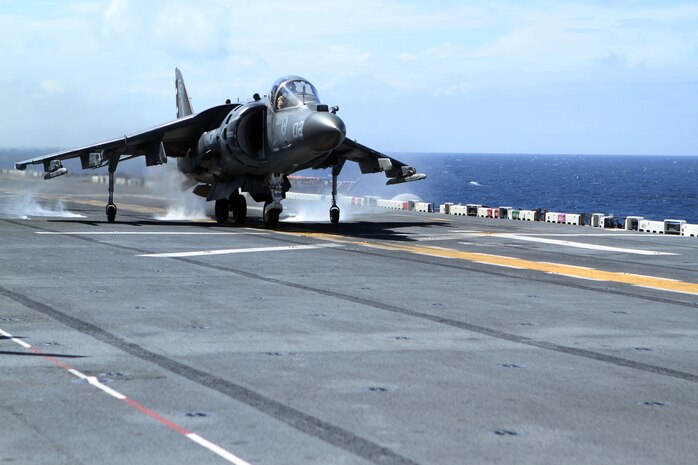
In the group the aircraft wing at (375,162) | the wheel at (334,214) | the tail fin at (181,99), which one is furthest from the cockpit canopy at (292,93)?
the tail fin at (181,99)

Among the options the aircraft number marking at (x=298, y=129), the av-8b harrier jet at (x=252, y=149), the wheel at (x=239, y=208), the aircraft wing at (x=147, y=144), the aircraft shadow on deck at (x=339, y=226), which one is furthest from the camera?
the wheel at (x=239, y=208)

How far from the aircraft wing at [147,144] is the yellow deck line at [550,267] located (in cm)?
884

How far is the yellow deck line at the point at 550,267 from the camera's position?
2225 centimetres

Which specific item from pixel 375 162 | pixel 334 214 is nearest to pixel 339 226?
pixel 334 214

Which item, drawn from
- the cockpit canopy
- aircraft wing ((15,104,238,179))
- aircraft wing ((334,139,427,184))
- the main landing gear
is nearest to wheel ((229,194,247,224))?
the main landing gear

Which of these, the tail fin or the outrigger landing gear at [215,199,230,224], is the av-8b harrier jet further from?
the tail fin

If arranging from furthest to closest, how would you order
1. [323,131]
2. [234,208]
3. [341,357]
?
[234,208] → [323,131] → [341,357]

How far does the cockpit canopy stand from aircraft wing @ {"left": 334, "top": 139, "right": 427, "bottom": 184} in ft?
20.6

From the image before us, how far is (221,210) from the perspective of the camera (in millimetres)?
40094

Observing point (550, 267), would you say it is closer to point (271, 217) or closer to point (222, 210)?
point (271, 217)

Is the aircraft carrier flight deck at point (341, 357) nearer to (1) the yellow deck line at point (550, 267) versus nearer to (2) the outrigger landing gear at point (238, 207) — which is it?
(1) the yellow deck line at point (550, 267)

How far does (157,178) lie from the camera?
45.7 metres

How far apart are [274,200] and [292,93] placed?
4437 mm

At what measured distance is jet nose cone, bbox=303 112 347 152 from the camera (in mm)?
31406
